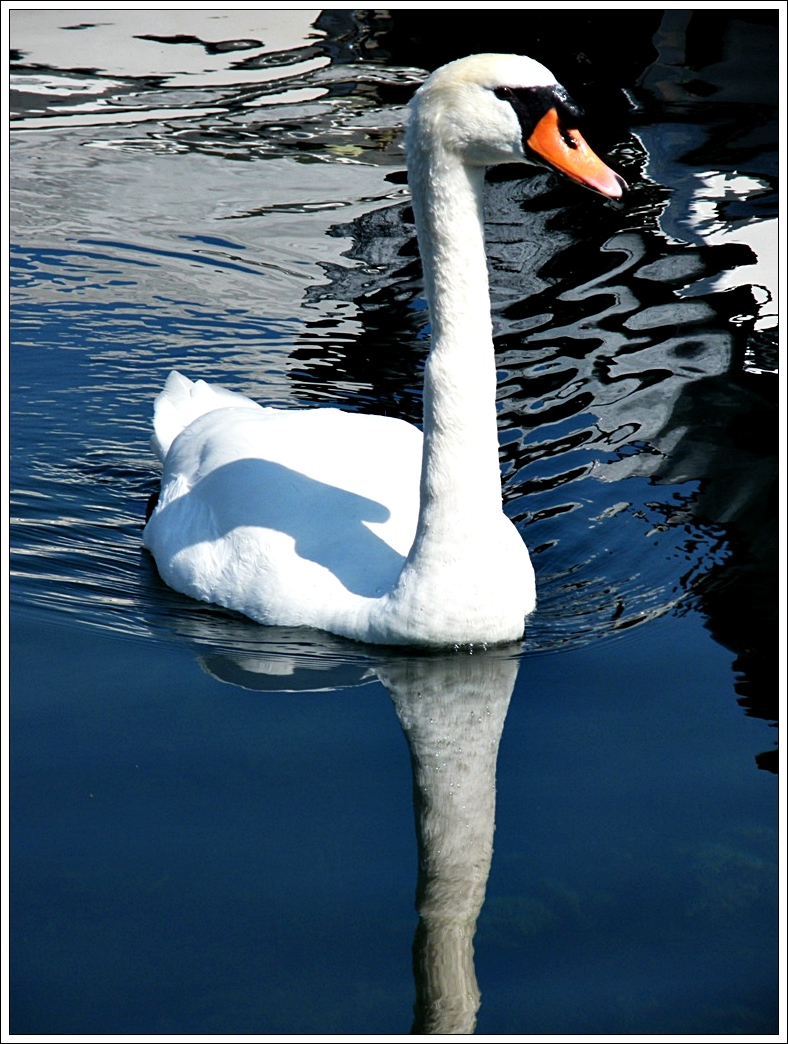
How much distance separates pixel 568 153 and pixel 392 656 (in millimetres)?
2152

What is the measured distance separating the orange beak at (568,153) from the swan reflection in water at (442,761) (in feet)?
6.55

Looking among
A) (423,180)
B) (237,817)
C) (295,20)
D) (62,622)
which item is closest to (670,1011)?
(237,817)

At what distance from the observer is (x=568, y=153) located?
490 centimetres

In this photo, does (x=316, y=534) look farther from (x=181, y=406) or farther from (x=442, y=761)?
(x=181, y=406)

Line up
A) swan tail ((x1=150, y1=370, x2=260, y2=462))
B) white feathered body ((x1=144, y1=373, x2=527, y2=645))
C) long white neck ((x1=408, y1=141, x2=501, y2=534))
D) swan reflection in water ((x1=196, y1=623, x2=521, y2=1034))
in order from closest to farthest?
1. swan reflection in water ((x1=196, y1=623, x2=521, y2=1034))
2. long white neck ((x1=408, y1=141, x2=501, y2=534))
3. white feathered body ((x1=144, y1=373, x2=527, y2=645))
4. swan tail ((x1=150, y1=370, x2=260, y2=462))

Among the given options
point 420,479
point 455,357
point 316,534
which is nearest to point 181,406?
point 316,534

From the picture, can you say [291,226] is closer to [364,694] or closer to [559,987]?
[364,694]

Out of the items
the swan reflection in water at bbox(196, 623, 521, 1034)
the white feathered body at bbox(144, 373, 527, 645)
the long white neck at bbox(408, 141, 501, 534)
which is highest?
the long white neck at bbox(408, 141, 501, 534)

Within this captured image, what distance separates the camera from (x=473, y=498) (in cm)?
558

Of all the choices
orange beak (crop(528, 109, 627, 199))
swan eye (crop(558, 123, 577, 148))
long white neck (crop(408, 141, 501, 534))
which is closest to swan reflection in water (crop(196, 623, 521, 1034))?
long white neck (crop(408, 141, 501, 534))

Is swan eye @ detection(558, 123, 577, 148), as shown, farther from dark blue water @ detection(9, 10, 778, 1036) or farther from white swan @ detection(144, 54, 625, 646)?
dark blue water @ detection(9, 10, 778, 1036)

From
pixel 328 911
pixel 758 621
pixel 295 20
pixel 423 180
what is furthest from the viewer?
pixel 295 20

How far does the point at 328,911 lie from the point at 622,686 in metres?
1.84

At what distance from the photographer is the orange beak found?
4.89 m
